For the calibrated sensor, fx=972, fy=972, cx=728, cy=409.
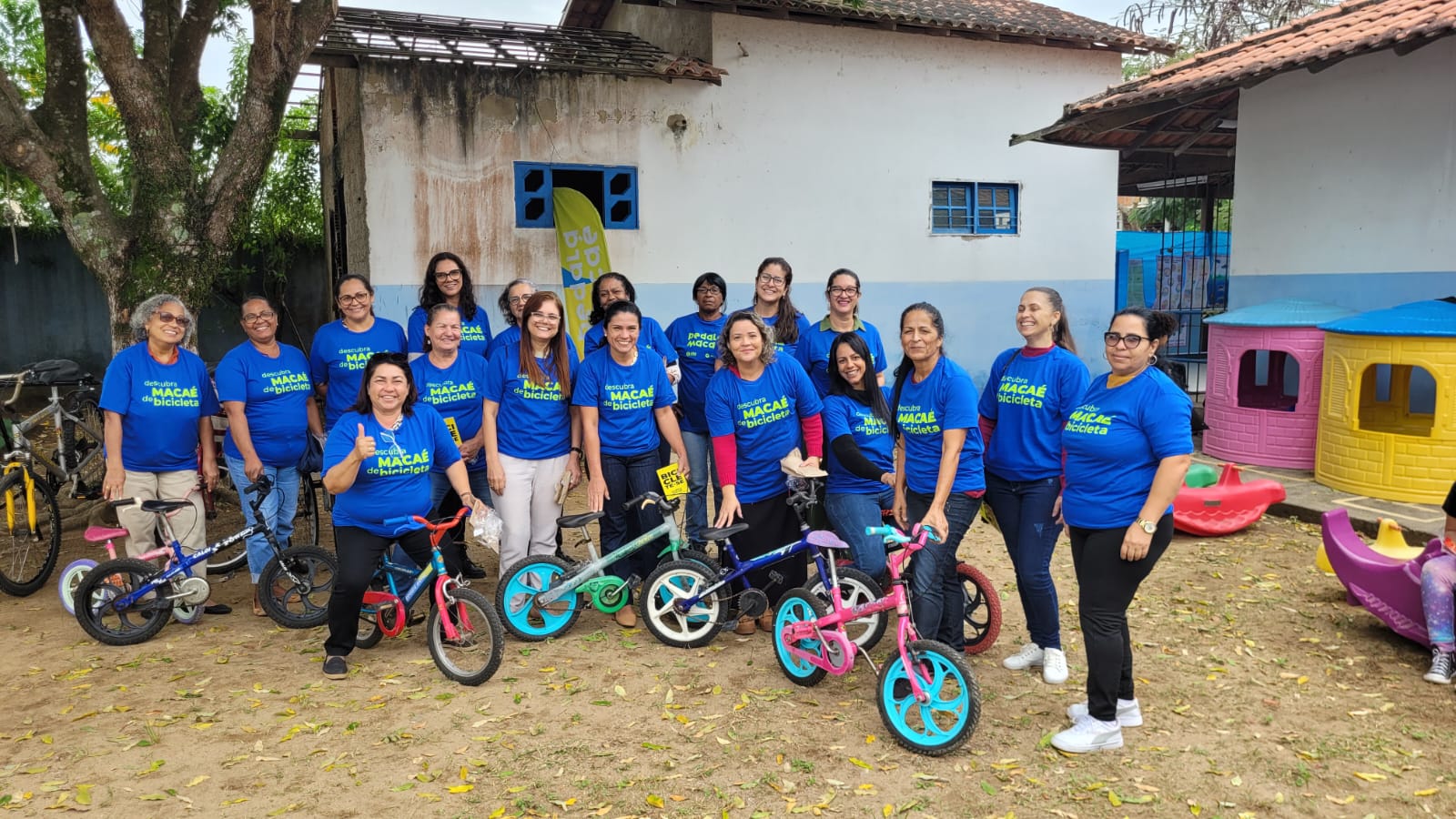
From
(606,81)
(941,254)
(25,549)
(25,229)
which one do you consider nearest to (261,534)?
(25,549)

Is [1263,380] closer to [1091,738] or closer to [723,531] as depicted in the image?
[1091,738]

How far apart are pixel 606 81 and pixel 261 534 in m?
5.95

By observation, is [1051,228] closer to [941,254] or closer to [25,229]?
[941,254]

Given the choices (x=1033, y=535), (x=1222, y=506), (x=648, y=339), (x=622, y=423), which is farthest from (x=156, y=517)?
(x=1222, y=506)

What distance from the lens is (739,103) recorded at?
10289 millimetres

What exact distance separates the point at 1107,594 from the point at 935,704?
781 millimetres

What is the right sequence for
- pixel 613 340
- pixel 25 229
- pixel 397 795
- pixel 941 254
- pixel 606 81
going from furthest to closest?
pixel 25 229
pixel 941 254
pixel 606 81
pixel 613 340
pixel 397 795

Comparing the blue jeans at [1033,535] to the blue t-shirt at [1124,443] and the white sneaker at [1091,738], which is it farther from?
the white sneaker at [1091,738]

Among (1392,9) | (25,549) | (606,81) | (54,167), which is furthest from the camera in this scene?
(606,81)

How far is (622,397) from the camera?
500 centimetres

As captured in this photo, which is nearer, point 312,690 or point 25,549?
point 312,690

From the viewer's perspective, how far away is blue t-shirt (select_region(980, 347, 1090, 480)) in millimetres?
4090

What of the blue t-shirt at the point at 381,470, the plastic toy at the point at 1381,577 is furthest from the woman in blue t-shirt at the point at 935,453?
the blue t-shirt at the point at 381,470

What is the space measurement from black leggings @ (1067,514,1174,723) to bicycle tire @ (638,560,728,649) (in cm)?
185
